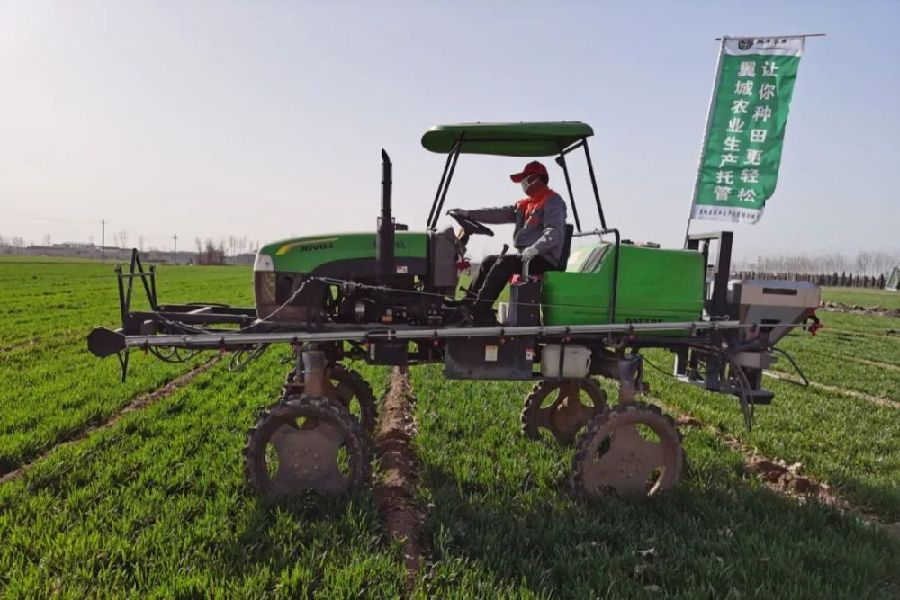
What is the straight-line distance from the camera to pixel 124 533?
13.4ft

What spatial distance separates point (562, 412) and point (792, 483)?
2.41 m

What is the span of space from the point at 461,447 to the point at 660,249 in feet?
9.78

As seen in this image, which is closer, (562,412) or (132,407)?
(562,412)

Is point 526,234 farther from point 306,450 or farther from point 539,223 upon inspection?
point 306,450

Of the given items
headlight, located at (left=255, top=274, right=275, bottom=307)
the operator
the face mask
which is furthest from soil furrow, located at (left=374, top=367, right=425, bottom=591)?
the face mask

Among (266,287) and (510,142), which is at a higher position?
(510,142)

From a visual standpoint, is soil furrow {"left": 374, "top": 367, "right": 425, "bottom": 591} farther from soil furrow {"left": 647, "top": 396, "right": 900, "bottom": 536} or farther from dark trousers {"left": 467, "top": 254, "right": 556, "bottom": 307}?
soil furrow {"left": 647, "top": 396, "right": 900, "bottom": 536}

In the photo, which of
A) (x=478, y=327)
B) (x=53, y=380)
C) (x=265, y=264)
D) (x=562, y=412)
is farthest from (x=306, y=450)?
(x=53, y=380)

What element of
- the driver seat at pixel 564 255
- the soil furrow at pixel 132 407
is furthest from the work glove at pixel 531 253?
the soil furrow at pixel 132 407

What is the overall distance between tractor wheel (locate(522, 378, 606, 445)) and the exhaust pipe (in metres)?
2.64

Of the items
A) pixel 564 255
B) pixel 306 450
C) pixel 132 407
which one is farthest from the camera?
pixel 132 407

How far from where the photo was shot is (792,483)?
563cm

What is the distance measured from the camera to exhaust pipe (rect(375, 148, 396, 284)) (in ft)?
15.9

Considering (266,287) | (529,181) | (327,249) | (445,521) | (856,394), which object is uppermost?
(529,181)
